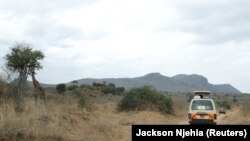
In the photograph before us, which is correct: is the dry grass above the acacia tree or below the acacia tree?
below

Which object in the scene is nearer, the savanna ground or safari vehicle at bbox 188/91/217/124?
the savanna ground

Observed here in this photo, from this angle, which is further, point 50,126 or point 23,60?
point 23,60

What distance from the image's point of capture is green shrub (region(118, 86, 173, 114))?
41.3 meters

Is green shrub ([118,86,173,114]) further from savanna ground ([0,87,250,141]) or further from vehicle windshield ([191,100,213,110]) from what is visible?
vehicle windshield ([191,100,213,110])

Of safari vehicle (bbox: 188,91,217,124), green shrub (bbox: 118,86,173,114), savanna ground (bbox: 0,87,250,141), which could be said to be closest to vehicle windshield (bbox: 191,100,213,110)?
safari vehicle (bbox: 188,91,217,124)

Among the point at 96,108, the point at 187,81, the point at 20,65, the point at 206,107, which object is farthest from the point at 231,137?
the point at 187,81

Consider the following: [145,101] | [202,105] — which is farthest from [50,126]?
[145,101]

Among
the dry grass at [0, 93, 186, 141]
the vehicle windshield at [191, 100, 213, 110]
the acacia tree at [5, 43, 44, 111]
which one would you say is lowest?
the dry grass at [0, 93, 186, 141]

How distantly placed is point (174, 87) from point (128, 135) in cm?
15114

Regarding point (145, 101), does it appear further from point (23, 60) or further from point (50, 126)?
point (50, 126)

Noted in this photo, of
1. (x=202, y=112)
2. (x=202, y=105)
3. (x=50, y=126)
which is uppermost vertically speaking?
(x=202, y=105)

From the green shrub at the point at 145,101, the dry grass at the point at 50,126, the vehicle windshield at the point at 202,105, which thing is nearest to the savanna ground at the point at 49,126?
the dry grass at the point at 50,126

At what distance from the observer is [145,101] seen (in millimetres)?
42062

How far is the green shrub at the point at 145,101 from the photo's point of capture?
41.3m
